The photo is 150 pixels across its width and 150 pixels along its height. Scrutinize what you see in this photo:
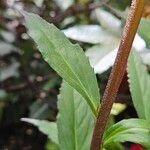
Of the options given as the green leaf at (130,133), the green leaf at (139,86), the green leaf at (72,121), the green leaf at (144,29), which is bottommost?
the green leaf at (130,133)

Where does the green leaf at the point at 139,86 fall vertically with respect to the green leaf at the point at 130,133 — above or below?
above

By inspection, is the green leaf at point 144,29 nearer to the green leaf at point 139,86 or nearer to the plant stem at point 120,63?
the green leaf at point 139,86

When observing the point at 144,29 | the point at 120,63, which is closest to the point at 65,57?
the point at 120,63

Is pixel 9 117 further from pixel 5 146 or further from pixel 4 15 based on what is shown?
pixel 4 15

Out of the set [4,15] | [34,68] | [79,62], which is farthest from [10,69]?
[79,62]

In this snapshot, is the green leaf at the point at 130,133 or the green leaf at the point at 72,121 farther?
the green leaf at the point at 72,121

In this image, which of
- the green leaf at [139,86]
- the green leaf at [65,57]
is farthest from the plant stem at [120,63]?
the green leaf at [139,86]

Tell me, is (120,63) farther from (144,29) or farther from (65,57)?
(144,29)
